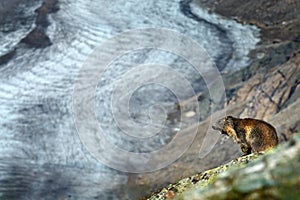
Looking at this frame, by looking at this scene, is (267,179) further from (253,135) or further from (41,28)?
(41,28)

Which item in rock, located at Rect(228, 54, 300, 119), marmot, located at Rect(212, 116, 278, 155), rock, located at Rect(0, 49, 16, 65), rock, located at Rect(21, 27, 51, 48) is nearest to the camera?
marmot, located at Rect(212, 116, 278, 155)

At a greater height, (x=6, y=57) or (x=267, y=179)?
(x=6, y=57)

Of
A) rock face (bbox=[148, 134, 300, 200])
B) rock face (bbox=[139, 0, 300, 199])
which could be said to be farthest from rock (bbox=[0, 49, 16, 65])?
rock face (bbox=[148, 134, 300, 200])

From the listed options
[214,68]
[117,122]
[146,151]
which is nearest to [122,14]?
[214,68]

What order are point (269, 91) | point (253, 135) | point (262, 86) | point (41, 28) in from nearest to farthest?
point (253, 135)
point (269, 91)
point (262, 86)
point (41, 28)

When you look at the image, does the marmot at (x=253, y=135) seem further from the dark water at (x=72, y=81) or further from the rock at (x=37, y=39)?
the rock at (x=37, y=39)

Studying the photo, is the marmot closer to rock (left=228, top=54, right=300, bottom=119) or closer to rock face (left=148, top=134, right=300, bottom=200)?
rock face (left=148, top=134, right=300, bottom=200)

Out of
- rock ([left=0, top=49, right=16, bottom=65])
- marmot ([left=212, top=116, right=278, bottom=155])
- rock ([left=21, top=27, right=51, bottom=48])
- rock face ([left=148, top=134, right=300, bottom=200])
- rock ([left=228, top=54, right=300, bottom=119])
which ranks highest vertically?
rock ([left=21, top=27, right=51, bottom=48])

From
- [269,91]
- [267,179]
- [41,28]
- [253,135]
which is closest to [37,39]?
[41,28]

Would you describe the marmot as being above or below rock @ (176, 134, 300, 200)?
above
